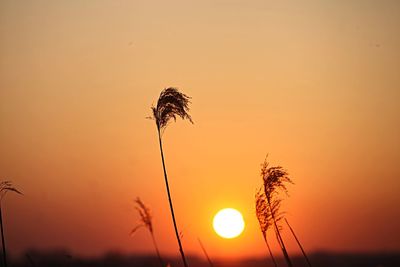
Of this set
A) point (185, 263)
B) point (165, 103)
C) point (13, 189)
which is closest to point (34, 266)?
point (13, 189)

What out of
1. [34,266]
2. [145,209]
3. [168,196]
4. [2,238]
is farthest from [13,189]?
[168,196]

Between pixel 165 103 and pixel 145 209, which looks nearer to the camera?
pixel 165 103

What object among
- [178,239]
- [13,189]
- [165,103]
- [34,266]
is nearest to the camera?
[178,239]

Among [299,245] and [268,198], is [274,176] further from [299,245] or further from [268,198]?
[299,245]

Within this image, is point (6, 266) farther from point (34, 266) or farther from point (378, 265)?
point (378, 265)

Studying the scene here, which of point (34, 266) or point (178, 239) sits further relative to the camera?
point (34, 266)

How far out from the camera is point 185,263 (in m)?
8.14

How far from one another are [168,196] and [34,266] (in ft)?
12.6

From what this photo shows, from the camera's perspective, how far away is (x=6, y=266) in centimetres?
832

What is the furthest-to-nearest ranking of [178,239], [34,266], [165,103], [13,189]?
[34,266] → [13,189] → [165,103] → [178,239]

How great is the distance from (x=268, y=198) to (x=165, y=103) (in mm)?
2610

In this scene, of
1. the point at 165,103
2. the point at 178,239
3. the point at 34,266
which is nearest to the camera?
the point at 178,239

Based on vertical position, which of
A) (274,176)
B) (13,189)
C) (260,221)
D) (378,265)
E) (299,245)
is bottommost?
(378,265)

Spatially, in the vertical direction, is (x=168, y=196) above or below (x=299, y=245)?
above
